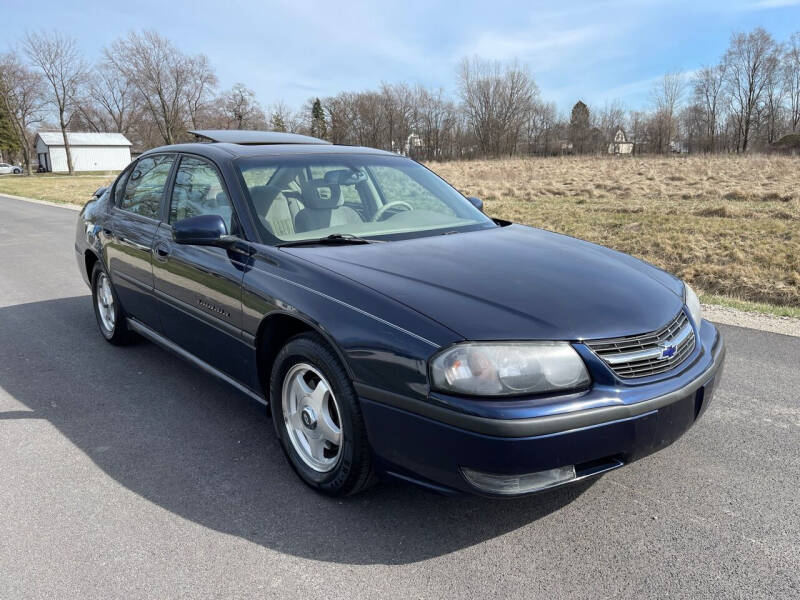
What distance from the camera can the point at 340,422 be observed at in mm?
2627

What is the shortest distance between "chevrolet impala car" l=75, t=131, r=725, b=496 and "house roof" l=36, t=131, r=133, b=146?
8320 cm

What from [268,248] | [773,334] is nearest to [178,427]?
[268,248]

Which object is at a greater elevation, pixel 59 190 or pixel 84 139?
pixel 84 139

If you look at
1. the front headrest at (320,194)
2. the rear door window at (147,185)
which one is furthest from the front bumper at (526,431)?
the rear door window at (147,185)

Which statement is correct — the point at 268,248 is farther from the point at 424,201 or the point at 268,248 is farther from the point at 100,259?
the point at 100,259

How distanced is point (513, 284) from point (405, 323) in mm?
569

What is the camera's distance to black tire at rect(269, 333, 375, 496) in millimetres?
2523

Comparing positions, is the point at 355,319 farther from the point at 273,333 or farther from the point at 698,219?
the point at 698,219

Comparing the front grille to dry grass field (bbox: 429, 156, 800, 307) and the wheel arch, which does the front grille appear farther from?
dry grass field (bbox: 429, 156, 800, 307)

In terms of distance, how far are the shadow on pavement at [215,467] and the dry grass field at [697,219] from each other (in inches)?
238

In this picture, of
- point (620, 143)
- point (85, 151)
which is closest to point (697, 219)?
point (620, 143)

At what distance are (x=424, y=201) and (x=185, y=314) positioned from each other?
159 cm

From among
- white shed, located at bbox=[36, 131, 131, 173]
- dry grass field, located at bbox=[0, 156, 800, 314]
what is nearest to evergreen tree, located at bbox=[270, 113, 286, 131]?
white shed, located at bbox=[36, 131, 131, 173]

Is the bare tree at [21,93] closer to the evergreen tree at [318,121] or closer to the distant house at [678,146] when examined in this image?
the evergreen tree at [318,121]
